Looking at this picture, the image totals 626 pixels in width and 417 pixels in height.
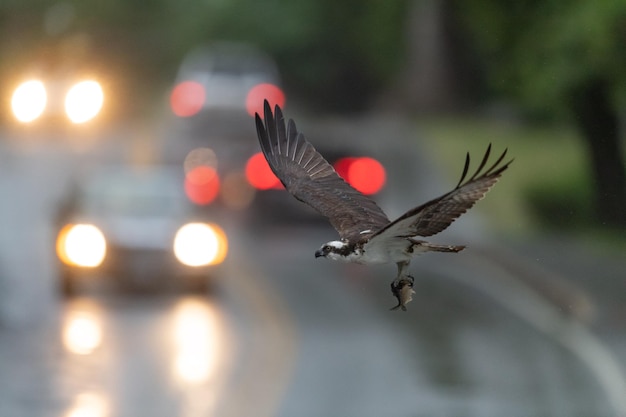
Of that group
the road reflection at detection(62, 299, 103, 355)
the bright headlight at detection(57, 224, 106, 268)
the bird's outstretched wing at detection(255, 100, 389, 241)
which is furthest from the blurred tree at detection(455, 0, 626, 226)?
the road reflection at detection(62, 299, 103, 355)

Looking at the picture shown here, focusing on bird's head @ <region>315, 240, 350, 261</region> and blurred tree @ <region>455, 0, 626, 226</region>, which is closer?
bird's head @ <region>315, 240, 350, 261</region>

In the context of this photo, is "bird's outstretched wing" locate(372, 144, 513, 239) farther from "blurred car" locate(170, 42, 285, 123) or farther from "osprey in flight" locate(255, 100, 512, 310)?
"blurred car" locate(170, 42, 285, 123)

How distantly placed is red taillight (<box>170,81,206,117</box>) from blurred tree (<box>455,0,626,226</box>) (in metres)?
12.2

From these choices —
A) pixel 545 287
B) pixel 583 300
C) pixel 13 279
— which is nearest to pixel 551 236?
pixel 545 287

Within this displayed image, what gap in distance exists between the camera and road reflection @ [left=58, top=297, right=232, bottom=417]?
38.6ft

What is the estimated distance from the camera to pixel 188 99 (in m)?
29.7

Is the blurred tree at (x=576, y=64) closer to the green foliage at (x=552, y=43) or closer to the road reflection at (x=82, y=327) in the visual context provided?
the green foliage at (x=552, y=43)

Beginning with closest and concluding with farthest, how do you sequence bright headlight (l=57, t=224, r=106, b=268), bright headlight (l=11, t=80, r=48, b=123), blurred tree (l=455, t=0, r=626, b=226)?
bright headlight (l=11, t=80, r=48, b=123) → blurred tree (l=455, t=0, r=626, b=226) → bright headlight (l=57, t=224, r=106, b=268)

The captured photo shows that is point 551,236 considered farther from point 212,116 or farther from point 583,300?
point 212,116

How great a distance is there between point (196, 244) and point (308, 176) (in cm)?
969

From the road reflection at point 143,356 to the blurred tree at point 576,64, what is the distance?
12.8 feet

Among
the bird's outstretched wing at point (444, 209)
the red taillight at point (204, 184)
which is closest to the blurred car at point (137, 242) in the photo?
the red taillight at point (204, 184)

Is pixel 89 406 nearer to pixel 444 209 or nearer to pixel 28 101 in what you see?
pixel 28 101

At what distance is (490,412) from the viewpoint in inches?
431
